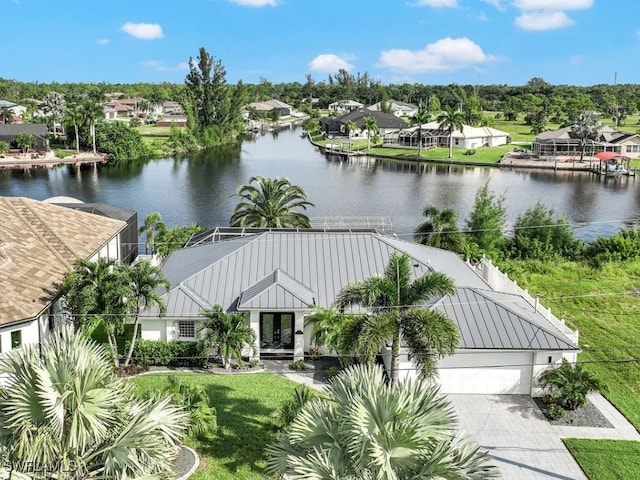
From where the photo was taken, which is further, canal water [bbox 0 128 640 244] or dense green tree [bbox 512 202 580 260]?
canal water [bbox 0 128 640 244]

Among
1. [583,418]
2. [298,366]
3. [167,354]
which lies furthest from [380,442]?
[167,354]

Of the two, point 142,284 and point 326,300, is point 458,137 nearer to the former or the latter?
point 326,300

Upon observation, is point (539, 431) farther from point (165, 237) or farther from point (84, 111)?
point (84, 111)

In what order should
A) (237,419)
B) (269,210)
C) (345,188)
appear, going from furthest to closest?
(345,188)
(269,210)
(237,419)

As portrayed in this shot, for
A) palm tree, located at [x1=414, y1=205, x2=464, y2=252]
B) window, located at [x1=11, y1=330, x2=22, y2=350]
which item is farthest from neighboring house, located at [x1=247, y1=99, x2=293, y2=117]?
window, located at [x1=11, y1=330, x2=22, y2=350]

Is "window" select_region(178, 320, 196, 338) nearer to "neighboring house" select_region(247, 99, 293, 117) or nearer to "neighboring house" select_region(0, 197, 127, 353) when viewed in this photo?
"neighboring house" select_region(0, 197, 127, 353)

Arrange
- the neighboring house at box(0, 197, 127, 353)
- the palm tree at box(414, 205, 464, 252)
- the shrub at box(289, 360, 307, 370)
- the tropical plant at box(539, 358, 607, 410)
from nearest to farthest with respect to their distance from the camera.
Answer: the tropical plant at box(539, 358, 607, 410)
the neighboring house at box(0, 197, 127, 353)
the shrub at box(289, 360, 307, 370)
the palm tree at box(414, 205, 464, 252)

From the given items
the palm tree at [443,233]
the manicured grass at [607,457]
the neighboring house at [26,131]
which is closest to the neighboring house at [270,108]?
the neighboring house at [26,131]
